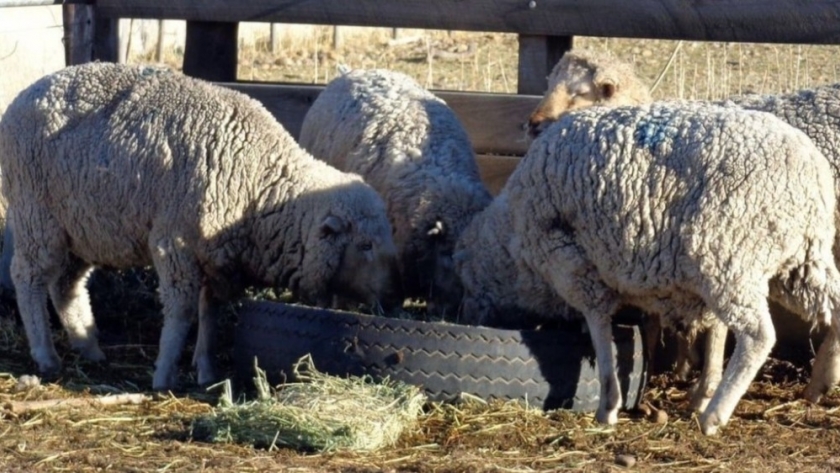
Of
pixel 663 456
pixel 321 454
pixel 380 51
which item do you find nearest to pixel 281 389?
pixel 321 454

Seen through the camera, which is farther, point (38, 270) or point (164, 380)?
point (38, 270)

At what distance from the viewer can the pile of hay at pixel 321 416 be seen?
18.5 feet

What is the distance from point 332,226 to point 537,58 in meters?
2.19

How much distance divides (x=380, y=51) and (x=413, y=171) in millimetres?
13848

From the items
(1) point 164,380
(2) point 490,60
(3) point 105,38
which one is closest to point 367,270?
(1) point 164,380

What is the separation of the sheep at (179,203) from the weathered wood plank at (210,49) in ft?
5.89

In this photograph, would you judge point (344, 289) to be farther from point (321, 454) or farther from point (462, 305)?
point (321, 454)

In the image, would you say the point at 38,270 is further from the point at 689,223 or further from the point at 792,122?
the point at 792,122

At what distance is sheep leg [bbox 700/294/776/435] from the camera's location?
5898 millimetres

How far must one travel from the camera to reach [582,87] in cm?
809

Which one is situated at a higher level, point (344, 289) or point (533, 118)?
point (533, 118)

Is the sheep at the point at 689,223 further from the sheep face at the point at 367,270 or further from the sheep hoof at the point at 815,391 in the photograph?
the sheep face at the point at 367,270

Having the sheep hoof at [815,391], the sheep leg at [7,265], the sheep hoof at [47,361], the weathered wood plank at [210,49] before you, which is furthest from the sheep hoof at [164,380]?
the sheep hoof at [815,391]

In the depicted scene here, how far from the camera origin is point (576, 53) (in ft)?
26.8
